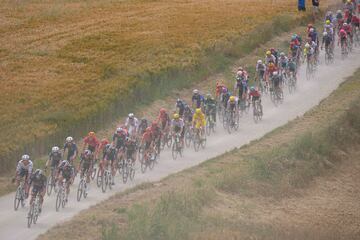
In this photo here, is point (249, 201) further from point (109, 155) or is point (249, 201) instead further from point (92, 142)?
point (92, 142)

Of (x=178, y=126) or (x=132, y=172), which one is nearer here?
(x=132, y=172)

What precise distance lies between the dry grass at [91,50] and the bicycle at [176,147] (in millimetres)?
5499

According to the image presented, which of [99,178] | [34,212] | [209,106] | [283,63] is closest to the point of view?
[34,212]

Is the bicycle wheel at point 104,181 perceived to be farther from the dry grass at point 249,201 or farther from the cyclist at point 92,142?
the dry grass at point 249,201

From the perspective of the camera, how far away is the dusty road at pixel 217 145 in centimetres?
3416

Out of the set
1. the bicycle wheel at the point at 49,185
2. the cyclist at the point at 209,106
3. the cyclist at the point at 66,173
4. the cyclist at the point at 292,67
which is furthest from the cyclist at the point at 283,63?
the cyclist at the point at 66,173

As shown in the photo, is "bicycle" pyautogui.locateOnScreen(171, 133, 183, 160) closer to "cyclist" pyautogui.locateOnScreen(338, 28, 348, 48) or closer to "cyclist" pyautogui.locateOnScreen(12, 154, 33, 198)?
"cyclist" pyautogui.locateOnScreen(12, 154, 33, 198)

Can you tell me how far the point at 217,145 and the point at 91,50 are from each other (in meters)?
19.4

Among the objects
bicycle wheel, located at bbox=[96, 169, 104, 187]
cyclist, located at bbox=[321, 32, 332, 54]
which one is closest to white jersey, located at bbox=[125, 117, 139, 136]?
bicycle wheel, located at bbox=[96, 169, 104, 187]

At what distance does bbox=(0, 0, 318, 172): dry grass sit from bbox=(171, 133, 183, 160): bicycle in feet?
18.0

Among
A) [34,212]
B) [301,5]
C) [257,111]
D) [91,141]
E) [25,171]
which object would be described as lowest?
[301,5]

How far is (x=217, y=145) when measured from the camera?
45.0m

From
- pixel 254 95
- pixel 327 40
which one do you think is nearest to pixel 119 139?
pixel 254 95

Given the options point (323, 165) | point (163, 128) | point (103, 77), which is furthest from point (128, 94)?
point (323, 165)
